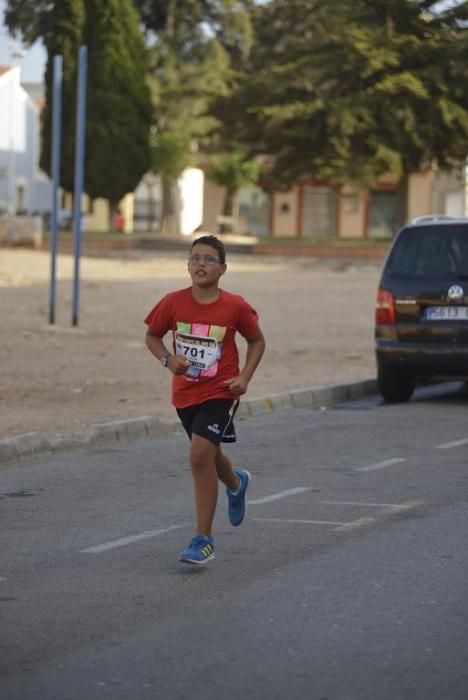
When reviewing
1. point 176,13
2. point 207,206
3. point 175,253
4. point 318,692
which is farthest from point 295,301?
point 207,206

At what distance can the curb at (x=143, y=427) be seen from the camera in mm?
12648

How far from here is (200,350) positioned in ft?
26.6

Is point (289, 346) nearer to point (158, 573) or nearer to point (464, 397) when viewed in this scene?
point (464, 397)

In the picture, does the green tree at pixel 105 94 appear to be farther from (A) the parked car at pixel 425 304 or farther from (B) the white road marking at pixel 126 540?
(B) the white road marking at pixel 126 540

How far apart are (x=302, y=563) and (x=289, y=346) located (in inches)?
621

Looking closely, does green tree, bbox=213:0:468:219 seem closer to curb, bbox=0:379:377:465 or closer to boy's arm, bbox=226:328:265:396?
curb, bbox=0:379:377:465

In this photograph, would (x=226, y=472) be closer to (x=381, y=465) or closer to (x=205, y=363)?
(x=205, y=363)

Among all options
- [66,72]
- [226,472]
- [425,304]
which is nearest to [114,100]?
[66,72]

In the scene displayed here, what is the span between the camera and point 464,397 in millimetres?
17969

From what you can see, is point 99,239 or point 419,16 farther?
point 99,239

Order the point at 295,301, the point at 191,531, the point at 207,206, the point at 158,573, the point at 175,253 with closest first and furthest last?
the point at 158,573
the point at 191,531
the point at 295,301
the point at 175,253
the point at 207,206

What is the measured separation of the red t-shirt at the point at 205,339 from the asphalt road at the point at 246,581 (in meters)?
0.82

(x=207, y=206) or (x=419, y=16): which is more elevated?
(x=419, y=16)

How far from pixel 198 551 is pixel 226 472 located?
588 mm
